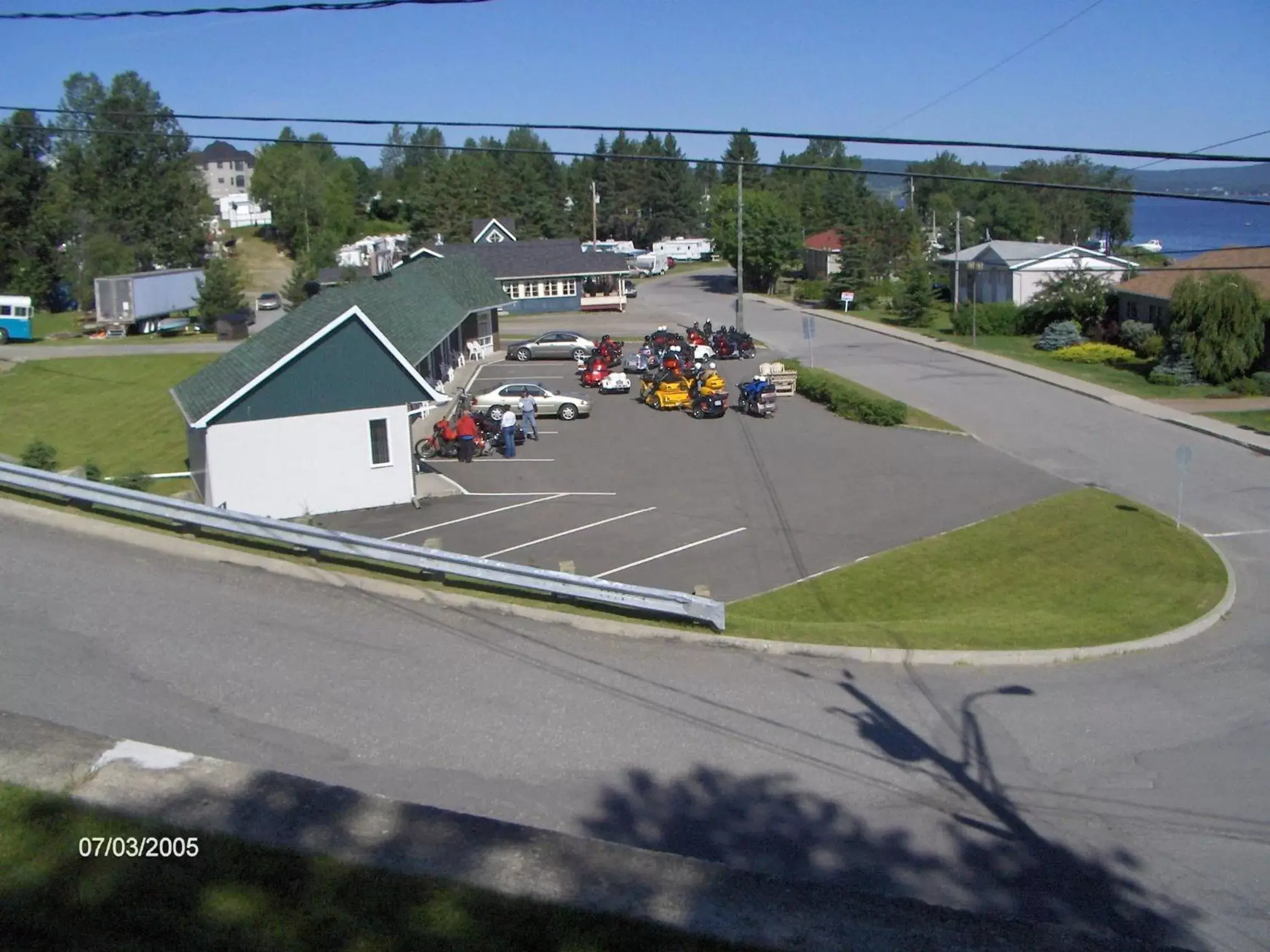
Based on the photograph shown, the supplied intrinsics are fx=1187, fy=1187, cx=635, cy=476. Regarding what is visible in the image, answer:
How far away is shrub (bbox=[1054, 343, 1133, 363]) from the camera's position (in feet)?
159

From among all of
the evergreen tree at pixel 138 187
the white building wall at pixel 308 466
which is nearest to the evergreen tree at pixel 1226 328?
the white building wall at pixel 308 466

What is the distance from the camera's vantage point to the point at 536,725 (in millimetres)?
11164

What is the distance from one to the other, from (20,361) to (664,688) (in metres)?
49.8

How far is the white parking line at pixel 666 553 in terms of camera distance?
20578 mm

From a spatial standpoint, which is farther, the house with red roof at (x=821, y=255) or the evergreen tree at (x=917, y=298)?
the house with red roof at (x=821, y=255)

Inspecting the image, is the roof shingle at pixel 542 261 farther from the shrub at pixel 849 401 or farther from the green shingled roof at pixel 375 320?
the shrub at pixel 849 401

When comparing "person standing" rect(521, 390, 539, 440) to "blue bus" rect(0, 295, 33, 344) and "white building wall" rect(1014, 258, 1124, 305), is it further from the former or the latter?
"blue bus" rect(0, 295, 33, 344)

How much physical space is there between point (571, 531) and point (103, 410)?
87.3 ft

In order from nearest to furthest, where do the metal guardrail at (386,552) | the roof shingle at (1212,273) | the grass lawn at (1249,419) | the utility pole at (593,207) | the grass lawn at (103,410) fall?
the metal guardrail at (386,552)
the grass lawn at (1249,419)
the grass lawn at (103,410)
the roof shingle at (1212,273)
the utility pole at (593,207)

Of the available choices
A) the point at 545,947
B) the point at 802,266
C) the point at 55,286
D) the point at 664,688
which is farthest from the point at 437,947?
the point at 802,266

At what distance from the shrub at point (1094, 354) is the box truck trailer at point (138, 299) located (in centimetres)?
4651

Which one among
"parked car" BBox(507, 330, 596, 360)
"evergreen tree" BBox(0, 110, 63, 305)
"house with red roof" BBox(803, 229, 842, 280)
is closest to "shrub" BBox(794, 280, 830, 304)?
"house with red roof" BBox(803, 229, 842, 280)

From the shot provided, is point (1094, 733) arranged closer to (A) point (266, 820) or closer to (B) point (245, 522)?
(A) point (266, 820)
